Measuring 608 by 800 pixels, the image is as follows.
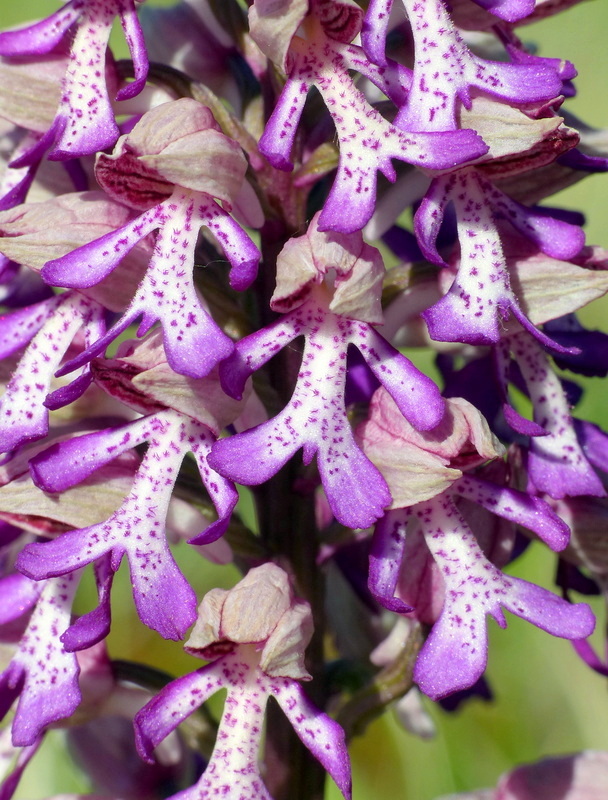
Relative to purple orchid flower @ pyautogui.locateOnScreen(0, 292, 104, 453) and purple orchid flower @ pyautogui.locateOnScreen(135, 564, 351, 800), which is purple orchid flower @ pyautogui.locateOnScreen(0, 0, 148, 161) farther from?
purple orchid flower @ pyautogui.locateOnScreen(135, 564, 351, 800)

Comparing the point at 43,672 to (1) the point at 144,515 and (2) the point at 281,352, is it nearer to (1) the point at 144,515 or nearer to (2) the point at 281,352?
(1) the point at 144,515

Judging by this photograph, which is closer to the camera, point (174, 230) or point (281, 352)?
point (174, 230)

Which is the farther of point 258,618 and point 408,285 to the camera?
point 408,285

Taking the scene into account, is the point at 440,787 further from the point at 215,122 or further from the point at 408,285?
the point at 215,122

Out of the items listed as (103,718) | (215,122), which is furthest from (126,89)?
(103,718)

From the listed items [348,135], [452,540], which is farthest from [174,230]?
[452,540]

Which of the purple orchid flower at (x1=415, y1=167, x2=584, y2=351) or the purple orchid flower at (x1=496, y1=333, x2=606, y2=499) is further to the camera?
the purple orchid flower at (x1=496, y1=333, x2=606, y2=499)

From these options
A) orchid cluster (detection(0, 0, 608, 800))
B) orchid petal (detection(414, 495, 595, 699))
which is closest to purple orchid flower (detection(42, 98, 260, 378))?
orchid cluster (detection(0, 0, 608, 800))
